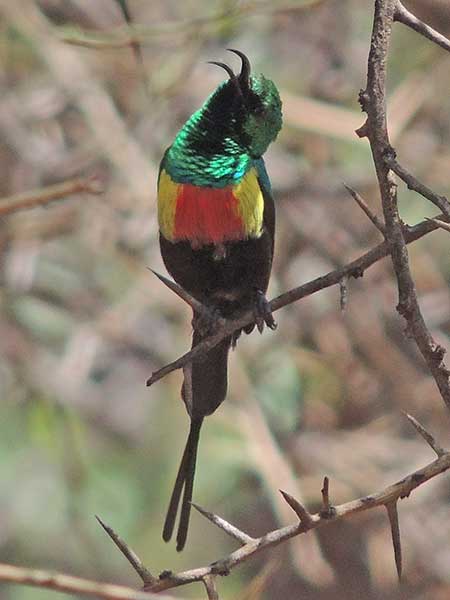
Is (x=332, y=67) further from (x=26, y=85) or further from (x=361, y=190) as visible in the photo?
(x=26, y=85)

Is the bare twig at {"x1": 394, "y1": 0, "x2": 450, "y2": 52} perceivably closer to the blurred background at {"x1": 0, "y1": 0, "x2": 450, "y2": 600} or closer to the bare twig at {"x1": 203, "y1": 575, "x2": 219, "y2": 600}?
the bare twig at {"x1": 203, "y1": 575, "x2": 219, "y2": 600}

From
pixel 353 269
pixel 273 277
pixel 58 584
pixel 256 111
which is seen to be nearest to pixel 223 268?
pixel 256 111

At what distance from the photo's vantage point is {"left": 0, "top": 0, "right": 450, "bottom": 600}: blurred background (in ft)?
16.4

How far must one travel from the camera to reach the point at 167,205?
317cm

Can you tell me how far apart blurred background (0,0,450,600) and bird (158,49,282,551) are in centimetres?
108

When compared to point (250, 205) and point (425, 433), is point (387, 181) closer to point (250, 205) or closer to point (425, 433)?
point (425, 433)

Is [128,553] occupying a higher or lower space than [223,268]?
lower

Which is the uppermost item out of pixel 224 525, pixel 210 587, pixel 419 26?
pixel 419 26

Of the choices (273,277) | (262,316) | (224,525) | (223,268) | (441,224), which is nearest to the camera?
(441,224)

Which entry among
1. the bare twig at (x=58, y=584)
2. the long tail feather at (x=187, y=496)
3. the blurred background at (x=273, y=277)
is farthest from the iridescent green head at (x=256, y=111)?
the bare twig at (x=58, y=584)

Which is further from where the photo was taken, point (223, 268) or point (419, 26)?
point (223, 268)

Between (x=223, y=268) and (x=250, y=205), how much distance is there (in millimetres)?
200

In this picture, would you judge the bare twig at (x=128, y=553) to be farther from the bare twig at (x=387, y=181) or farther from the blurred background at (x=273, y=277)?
the blurred background at (x=273, y=277)

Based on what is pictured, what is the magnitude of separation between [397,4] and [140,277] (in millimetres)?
3367
